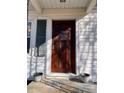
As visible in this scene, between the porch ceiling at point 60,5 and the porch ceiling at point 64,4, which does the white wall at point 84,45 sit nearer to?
the porch ceiling at point 60,5

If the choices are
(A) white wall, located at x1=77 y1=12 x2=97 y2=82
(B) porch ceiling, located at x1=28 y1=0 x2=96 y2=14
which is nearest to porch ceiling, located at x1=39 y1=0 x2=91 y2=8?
(B) porch ceiling, located at x1=28 y1=0 x2=96 y2=14

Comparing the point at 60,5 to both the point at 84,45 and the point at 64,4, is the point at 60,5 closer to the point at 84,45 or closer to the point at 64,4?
the point at 64,4

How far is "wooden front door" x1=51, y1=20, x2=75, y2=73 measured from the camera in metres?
7.41

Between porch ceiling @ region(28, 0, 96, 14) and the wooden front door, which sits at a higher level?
porch ceiling @ region(28, 0, 96, 14)

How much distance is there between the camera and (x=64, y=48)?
744 cm

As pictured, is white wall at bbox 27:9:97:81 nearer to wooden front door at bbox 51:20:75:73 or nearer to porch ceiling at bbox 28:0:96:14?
wooden front door at bbox 51:20:75:73

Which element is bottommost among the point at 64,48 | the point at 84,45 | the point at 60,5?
the point at 64,48

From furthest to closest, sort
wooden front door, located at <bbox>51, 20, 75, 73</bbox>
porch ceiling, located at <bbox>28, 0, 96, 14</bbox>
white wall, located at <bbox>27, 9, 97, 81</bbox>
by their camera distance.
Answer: wooden front door, located at <bbox>51, 20, 75, 73</bbox>
white wall, located at <bbox>27, 9, 97, 81</bbox>
porch ceiling, located at <bbox>28, 0, 96, 14</bbox>

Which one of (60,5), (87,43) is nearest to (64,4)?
(60,5)

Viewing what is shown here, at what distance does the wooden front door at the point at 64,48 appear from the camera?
7406 millimetres

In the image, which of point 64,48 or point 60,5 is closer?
point 60,5

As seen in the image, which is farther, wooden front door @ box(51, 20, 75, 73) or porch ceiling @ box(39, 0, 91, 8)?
wooden front door @ box(51, 20, 75, 73)
